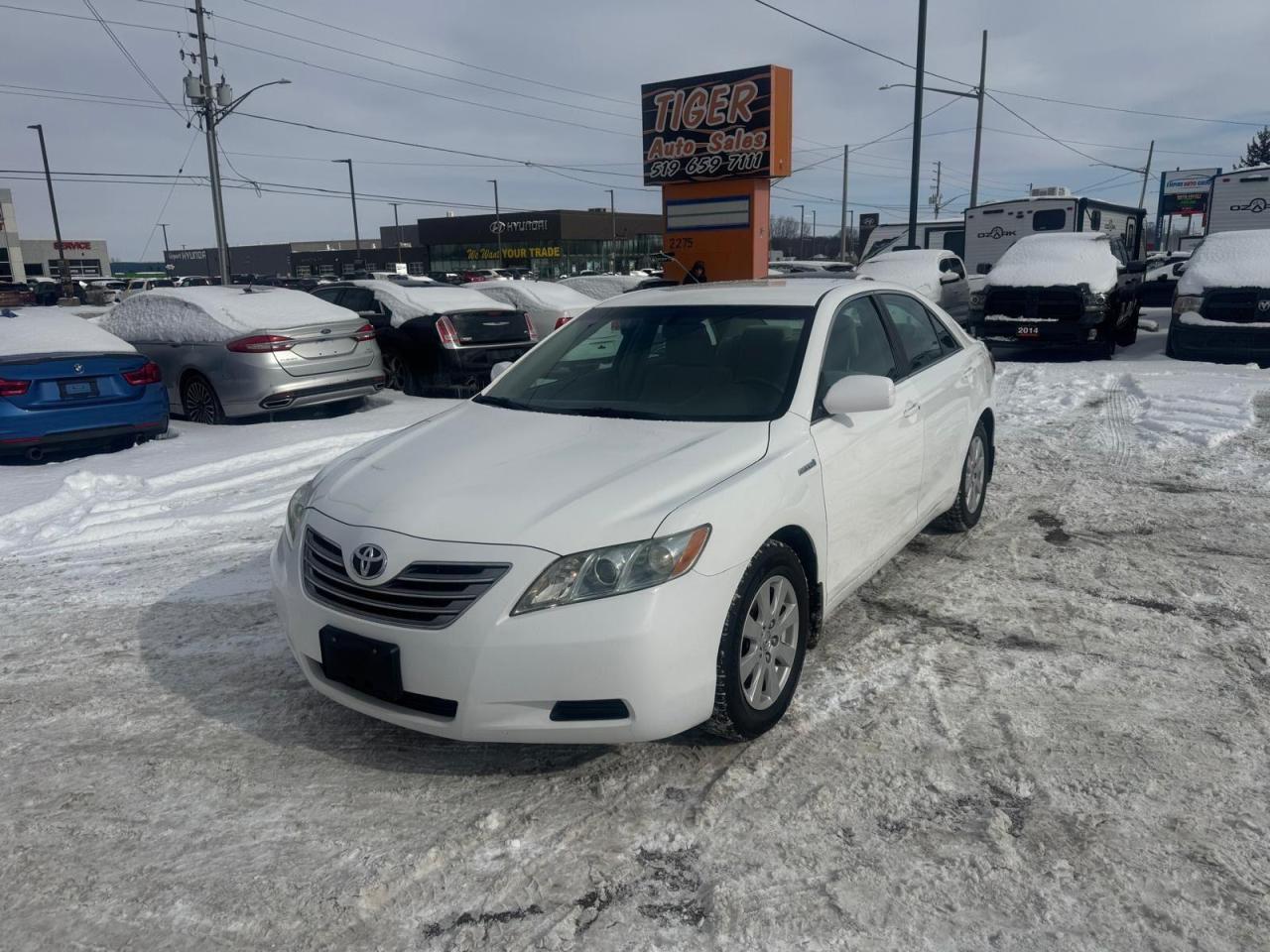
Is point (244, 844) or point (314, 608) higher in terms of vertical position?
point (314, 608)

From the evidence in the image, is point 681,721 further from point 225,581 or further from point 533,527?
point 225,581

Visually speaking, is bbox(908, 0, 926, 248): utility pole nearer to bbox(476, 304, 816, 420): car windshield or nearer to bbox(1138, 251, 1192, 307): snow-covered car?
bbox(1138, 251, 1192, 307): snow-covered car

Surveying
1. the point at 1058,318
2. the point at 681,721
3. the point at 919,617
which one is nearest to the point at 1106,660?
the point at 919,617

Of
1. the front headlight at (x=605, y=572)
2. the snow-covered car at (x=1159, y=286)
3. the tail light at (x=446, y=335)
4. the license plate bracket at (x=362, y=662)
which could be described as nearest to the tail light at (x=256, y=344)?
the tail light at (x=446, y=335)

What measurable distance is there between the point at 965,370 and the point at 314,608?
12.9 ft

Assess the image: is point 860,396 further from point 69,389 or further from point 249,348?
point 249,348

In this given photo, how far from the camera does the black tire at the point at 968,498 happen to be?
566cm

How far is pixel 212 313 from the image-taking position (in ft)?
32.0

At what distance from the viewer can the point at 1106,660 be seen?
404cm

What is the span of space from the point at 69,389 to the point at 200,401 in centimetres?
207

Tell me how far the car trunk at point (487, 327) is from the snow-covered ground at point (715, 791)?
6.38 meters

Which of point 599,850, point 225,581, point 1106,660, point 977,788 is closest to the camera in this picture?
point 599,850

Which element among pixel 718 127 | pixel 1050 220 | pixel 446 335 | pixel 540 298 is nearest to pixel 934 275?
pixel 718 127

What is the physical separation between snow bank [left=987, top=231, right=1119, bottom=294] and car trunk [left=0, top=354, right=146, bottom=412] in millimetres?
12003
